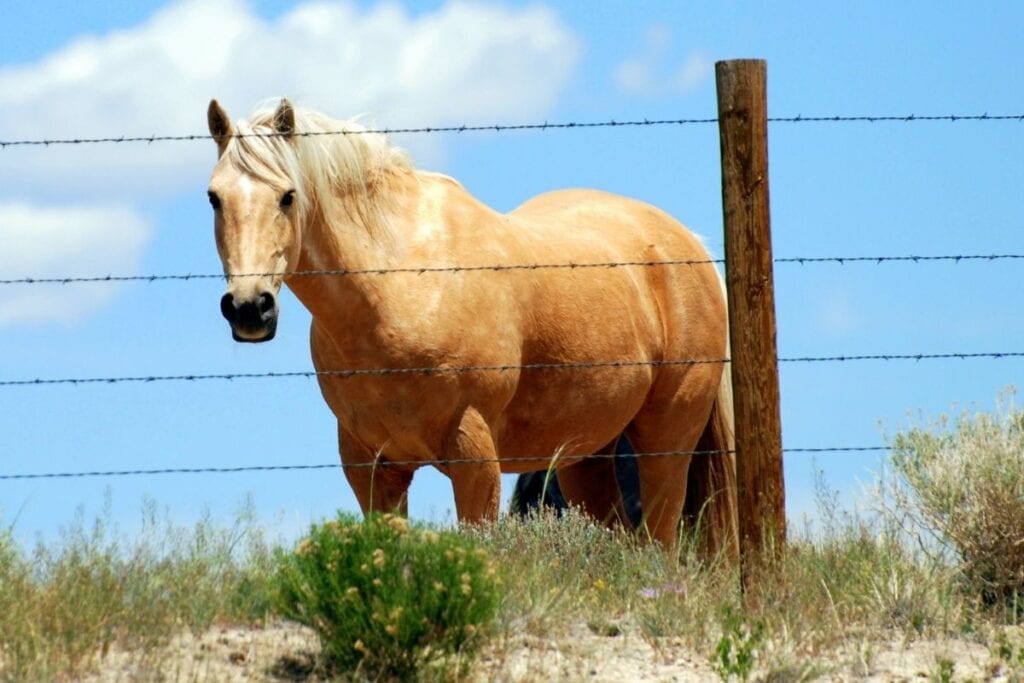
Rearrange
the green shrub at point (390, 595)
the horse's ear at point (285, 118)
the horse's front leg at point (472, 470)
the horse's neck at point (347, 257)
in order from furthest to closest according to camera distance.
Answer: the horse's front leg at point (472, 470) < the horse's neck at point (347, 257) < the horse's ear at point (285, 118) < the green shrub at point (390, 595)

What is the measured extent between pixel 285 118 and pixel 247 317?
1.13 meters

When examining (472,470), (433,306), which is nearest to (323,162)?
(433,306)

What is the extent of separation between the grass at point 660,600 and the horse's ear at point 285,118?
180 cm

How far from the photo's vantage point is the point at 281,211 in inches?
285

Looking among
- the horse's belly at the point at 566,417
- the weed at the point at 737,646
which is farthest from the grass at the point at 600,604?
the horse's belly at the point at 566,417

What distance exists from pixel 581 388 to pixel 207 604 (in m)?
2.97

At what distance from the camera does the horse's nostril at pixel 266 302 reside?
270 inches

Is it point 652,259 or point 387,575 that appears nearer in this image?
point 387,575

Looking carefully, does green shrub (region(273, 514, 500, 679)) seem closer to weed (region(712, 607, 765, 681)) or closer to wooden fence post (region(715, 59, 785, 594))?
weed (region(712, 607, 765, 681))

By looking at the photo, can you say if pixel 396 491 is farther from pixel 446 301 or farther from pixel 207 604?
pixel 207 604

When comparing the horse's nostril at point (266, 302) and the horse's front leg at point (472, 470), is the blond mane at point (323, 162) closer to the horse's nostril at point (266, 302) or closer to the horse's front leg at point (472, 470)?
the horse's nostril at point (266, 302)

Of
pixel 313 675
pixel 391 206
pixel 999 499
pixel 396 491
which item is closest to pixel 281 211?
pixel 391 206

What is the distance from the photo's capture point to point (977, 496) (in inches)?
300

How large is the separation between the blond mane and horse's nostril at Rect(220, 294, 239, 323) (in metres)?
0.63
